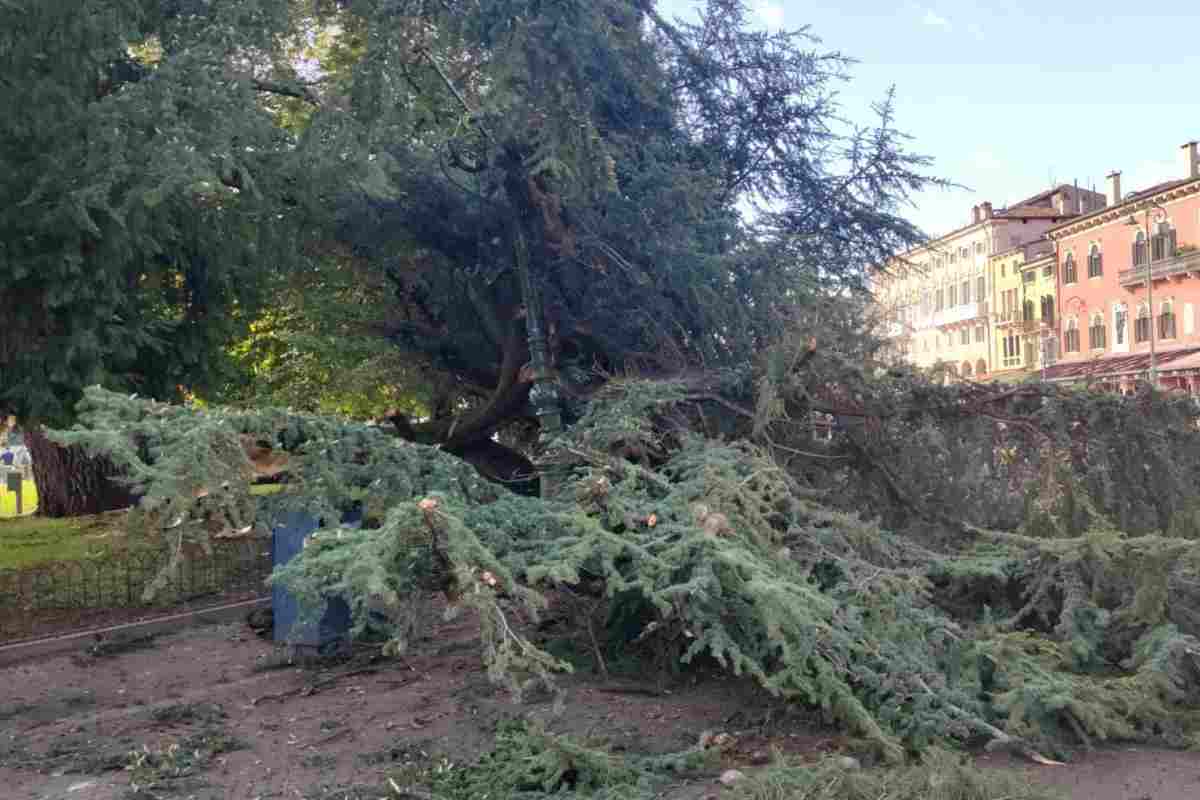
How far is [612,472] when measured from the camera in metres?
6.47

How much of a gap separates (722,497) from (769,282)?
3.82 m

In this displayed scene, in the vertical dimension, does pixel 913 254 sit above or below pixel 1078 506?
above

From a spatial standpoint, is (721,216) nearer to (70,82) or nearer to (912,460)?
(912,460)

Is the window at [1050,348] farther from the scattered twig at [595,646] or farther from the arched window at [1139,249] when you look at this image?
the scattered twig at [595,646]

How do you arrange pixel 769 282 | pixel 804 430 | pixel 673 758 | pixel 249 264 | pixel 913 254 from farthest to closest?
pixel 913 254, pixel 249 264, pixel 769 282, pixel 804 430, pixel 673 758

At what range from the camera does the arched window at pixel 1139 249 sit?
52.7m

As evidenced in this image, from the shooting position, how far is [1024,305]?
220 ft

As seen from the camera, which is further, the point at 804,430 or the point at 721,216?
the point at 721,216

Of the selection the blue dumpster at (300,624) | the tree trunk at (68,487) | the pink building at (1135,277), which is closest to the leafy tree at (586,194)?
the blue dumpster at (300,624)

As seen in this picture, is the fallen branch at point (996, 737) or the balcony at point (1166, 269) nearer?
the fallen branch at point (996, 737)

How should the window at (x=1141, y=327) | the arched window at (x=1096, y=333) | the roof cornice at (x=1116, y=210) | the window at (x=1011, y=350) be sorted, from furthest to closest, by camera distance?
1. the window at (x=1011, y=350)
2. the arched window at (x=1096, y=333)
3. the window at (x=1141, y=327)
4. the roof cornice at (x=1116, y=210)

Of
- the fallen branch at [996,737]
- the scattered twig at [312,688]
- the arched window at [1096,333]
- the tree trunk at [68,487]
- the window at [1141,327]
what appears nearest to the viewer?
the fallen branch at [996,737]

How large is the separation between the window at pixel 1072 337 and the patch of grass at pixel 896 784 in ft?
196

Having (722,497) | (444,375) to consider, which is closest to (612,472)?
(722,497)
